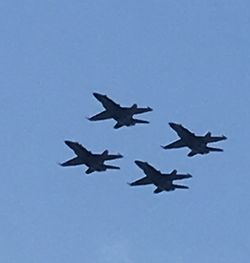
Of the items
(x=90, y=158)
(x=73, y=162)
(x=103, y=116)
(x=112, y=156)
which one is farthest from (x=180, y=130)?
(x=73, y=162)

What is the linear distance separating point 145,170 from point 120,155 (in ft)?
18.7

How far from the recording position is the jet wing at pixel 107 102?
194175mm

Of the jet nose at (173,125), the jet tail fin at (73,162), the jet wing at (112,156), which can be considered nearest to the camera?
the jet wing at (112,156)

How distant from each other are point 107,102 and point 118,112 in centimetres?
156

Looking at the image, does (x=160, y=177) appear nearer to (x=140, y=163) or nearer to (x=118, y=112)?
(x=140, y=163)

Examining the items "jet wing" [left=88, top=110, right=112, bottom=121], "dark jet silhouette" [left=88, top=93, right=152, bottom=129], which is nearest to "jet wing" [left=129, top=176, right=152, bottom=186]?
"dark jet silhouette" [left=88, top=93, right=152, bottom=129]

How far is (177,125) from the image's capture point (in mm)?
196375

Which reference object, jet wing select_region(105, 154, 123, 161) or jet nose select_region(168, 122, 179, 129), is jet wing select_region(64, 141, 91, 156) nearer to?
jet wing select_region(105, 154, 123, 161)

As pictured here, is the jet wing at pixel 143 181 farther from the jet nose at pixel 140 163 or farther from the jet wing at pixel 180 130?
the jet wing at pixel 180 130

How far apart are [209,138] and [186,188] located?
581 cm

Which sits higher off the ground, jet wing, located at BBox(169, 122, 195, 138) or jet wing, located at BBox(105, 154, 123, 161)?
jet wing, located at BBox(169, 122, 195, 138)

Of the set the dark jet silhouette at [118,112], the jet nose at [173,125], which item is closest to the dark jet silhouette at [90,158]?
the dark jet silhouette at [118,112]

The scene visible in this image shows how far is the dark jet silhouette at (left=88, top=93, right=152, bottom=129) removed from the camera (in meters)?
194

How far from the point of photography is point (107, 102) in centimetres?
19425
